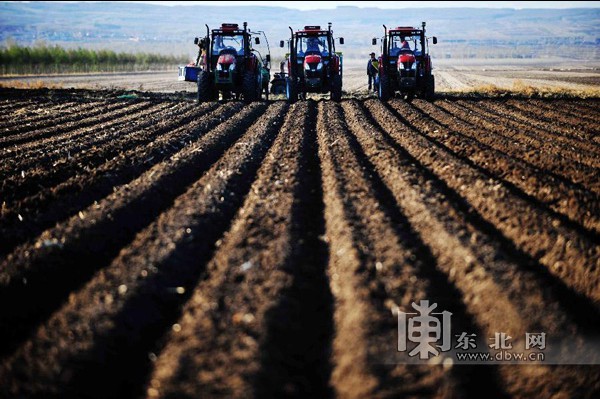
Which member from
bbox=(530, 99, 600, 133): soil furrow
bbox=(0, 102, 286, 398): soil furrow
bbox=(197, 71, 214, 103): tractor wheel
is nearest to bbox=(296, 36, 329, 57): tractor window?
bbox=(197, 71, 214, 103): tractor wheel

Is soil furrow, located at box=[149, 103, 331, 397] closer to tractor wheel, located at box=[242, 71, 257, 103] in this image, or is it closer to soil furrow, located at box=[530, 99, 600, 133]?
soil furrow, located at box=[530, 99, 600, 133]

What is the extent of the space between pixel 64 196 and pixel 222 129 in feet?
16.9

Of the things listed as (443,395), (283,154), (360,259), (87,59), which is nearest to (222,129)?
(283,154)

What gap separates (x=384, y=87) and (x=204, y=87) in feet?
18.9

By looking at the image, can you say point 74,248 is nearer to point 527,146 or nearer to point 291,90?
point 527,146

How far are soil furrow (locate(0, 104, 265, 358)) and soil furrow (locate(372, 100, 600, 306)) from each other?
10.9ft

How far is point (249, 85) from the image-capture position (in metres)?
16.8

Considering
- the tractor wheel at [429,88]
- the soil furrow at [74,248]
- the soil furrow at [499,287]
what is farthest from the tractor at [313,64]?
the soil furrow at [499,287]

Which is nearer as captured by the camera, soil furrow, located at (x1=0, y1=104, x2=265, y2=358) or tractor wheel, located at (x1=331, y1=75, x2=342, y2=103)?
soil furrow, located at (x1=0, y1=104, x2=265, y2=358)

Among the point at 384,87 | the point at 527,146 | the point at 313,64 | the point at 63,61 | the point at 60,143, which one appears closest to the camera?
the point at 527,146

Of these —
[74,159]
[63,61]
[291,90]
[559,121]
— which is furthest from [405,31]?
[63,61]

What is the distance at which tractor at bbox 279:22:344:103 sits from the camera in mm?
17438

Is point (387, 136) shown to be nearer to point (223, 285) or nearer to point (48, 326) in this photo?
point (223, 285)

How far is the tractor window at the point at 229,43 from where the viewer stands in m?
17.4
